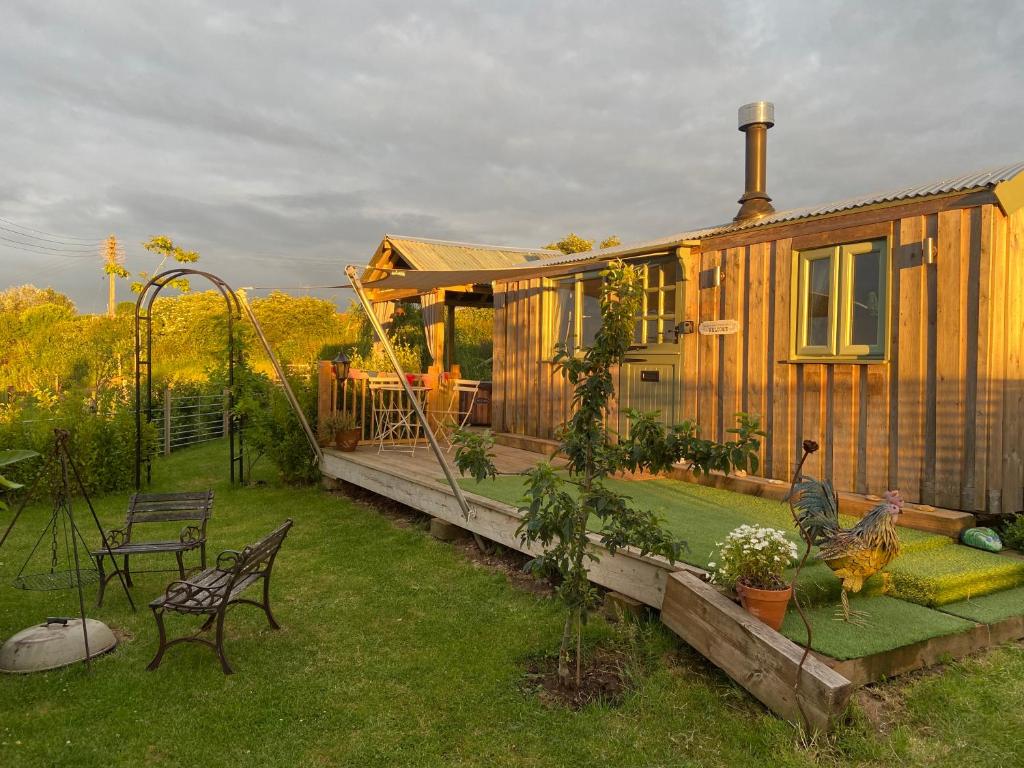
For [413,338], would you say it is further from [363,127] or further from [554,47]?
[554,47]

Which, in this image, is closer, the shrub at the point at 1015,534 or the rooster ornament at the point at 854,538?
the rooster ornament at the point at 854,538

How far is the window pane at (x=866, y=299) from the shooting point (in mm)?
4973

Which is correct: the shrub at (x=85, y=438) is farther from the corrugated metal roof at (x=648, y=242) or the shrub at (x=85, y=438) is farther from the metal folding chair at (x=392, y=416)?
the corrugated metal roof at (x=648, y=242)

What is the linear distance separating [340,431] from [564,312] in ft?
9.96

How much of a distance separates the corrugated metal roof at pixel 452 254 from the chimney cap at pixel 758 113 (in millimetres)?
4793

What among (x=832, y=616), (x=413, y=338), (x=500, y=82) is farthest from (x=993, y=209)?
(x=413, y=338)

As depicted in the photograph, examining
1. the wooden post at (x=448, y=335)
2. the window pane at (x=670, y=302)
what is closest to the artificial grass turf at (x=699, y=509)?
the window pane at (x=670, y=302)

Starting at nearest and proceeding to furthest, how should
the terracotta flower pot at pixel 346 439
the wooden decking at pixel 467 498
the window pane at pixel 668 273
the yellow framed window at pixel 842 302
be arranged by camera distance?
the wooden decking at pixel 467 498 → the yellow framed window at pixel 842 302 → the window pane at pixel 668 273 → the terracotta flower pot at pixel 346 439

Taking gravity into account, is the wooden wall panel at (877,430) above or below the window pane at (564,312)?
below

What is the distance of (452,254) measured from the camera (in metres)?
10.8

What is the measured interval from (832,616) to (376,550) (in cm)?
355

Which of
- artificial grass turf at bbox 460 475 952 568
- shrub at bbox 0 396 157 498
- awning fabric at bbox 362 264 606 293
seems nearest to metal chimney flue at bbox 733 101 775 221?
awning fabric at bbox 362 264 606 293

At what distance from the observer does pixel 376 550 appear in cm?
545

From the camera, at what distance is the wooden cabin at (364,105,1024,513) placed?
14.4ft
